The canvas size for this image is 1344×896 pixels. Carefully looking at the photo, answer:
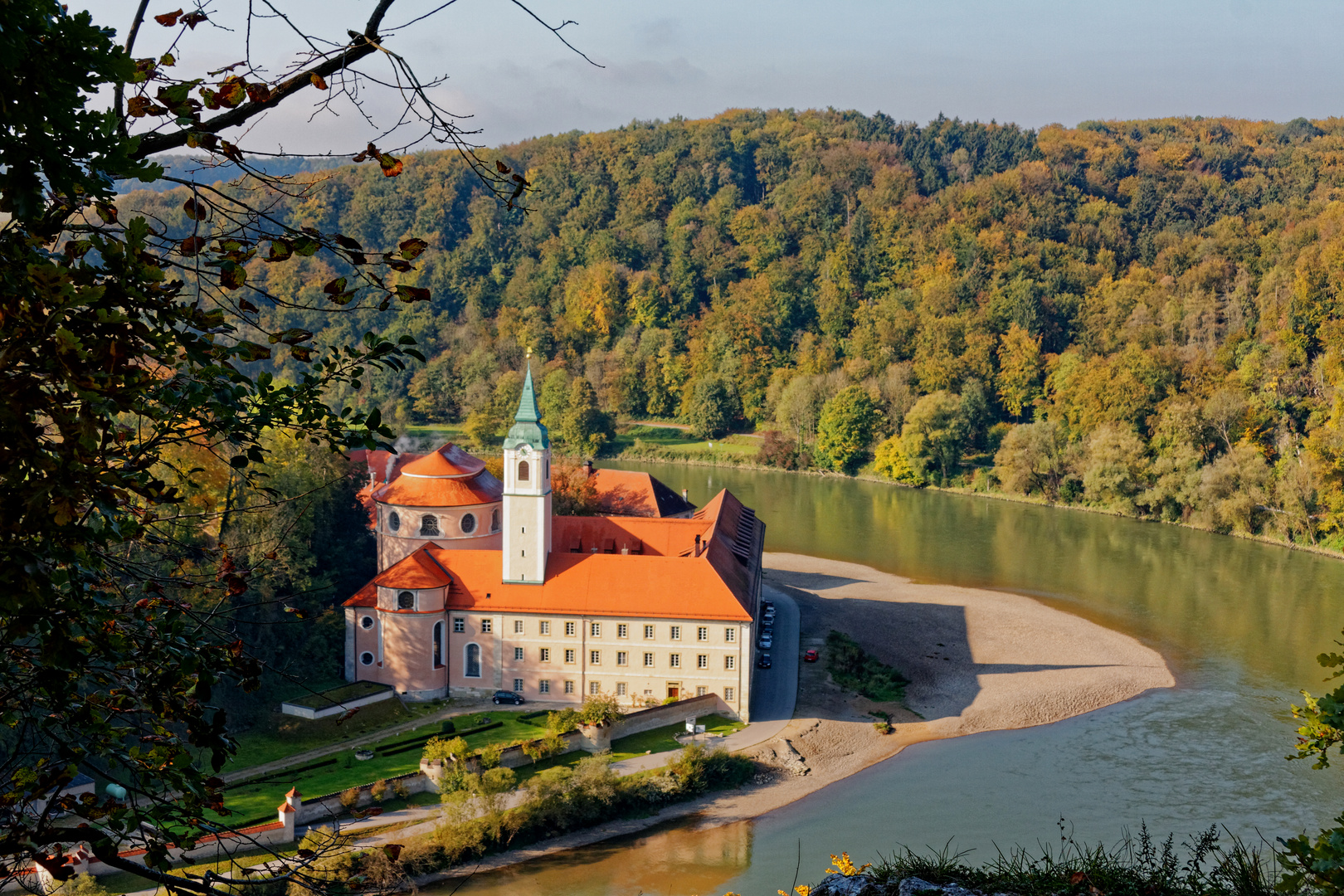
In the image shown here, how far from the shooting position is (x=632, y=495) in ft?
127

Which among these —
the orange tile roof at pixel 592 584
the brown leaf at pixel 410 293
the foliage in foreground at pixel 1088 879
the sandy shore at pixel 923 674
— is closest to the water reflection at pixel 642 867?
the sandy shore at pixel 923 674

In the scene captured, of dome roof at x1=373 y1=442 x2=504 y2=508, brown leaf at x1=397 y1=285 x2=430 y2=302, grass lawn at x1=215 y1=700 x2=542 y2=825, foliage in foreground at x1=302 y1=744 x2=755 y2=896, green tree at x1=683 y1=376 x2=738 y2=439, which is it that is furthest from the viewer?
green tree at x1=683 y1=376 x2=738 y2=439

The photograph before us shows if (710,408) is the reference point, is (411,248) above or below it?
above

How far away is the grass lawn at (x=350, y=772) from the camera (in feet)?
A: 69.9

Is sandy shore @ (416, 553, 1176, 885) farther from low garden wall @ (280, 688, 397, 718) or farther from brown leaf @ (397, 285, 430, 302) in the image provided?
brown leaf @ (397, 285, 430, 302)

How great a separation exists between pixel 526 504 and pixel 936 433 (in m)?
38.7

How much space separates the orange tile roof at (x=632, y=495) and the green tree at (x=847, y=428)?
27.2 m

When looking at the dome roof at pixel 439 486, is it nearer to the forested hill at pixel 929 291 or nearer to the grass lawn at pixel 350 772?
the grass lawn at pixel 350 772

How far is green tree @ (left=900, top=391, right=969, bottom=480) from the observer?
6194cm

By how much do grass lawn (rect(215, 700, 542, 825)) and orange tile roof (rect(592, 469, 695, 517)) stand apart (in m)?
13.0

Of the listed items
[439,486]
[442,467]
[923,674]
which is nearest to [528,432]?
[439,486]

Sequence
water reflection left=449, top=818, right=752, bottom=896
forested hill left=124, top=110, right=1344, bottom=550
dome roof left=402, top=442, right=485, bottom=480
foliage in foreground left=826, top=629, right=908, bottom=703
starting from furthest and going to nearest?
forested hill left=124, top=110, right=1344, bottom=550 < dome roof left=402, top=442, right=485, bottom=480 < foliage in foreground left=826, top=629, right=908, bottom=703 < water reflection left=449, top=818, right=752, bottom=896

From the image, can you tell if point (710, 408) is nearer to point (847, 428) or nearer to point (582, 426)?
point (582, 426)

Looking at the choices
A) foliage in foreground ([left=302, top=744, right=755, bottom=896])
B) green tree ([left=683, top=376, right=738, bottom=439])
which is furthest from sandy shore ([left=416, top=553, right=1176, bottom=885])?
green tree ([left=683, top=376, right=738, bottom=439])
